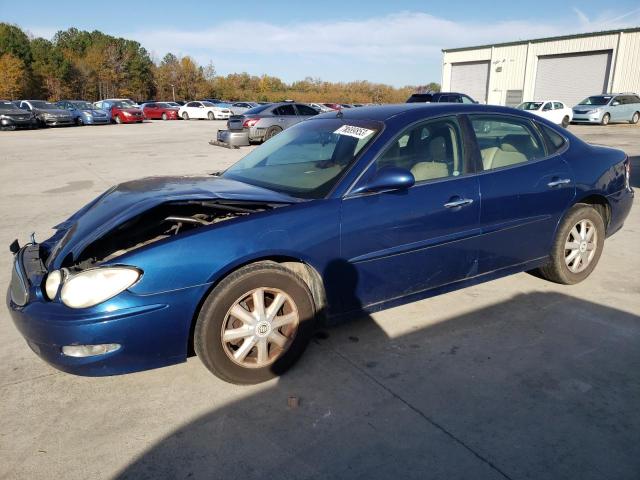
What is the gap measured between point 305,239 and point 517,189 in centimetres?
181

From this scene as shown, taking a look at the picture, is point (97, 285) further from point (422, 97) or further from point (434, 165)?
point (422, 97)

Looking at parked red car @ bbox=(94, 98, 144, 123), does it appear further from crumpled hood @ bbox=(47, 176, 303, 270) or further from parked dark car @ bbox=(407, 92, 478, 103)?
crumpled hood @ bbox=(47, 176, 303, 270)

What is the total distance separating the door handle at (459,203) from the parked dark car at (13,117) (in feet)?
93.1

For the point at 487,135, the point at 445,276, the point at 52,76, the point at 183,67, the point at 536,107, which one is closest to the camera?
the point at 445,276

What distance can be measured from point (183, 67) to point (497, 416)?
8374 centimetres

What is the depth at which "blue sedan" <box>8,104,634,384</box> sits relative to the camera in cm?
252

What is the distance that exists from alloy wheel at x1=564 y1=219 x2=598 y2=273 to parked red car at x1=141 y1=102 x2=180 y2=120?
3853 cm

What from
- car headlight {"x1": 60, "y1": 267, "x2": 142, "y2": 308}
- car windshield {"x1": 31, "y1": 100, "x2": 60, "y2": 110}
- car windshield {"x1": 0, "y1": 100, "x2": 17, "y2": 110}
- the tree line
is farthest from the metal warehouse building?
car headlight {"x1": 60, "y1": 267, "x2": 142, "y2": 308}

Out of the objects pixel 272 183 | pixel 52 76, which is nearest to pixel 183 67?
pixel 52 76

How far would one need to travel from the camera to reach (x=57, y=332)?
2453mm

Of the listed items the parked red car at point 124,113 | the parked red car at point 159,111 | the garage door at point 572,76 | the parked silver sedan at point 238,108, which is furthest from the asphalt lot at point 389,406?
the parked red car at point 159,111

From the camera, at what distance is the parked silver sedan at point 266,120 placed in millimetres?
16266

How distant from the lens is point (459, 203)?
3.36 m

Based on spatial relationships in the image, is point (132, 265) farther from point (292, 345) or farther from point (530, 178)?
point (530, 178)
